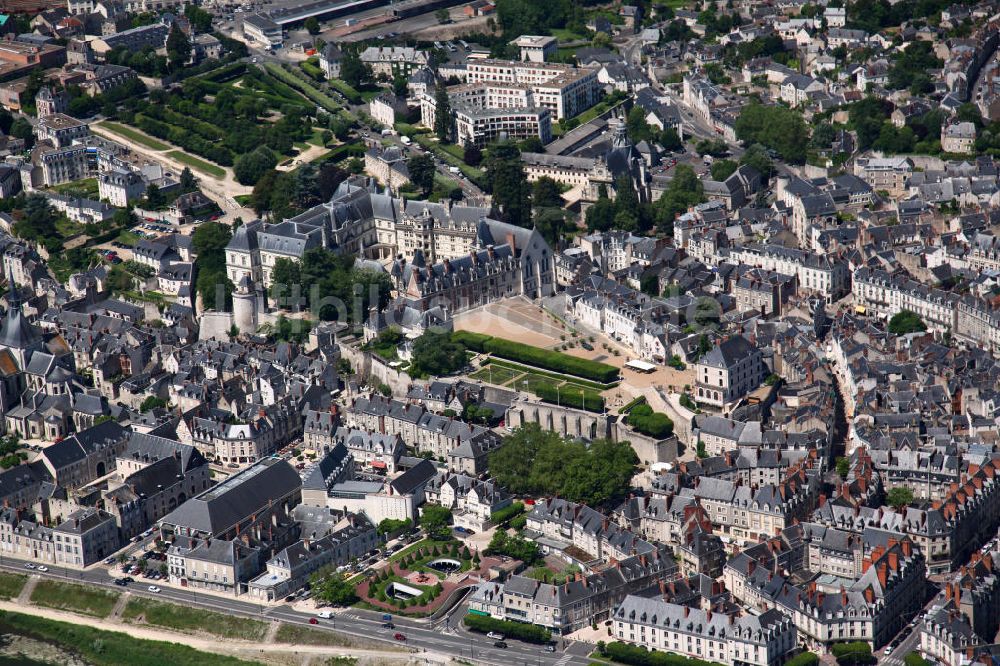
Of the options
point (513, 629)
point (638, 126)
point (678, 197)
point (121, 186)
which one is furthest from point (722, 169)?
point (513, 629)

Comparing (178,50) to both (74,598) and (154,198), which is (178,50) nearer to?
(154,198)

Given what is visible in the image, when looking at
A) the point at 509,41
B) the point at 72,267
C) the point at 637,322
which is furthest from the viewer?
the point at 509,41

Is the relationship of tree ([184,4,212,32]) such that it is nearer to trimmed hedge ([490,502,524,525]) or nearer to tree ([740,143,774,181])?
tree ([740,143,774,181])

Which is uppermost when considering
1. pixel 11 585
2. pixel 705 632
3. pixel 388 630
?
pixel 705 632

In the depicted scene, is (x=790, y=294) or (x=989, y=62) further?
(x=989, y=62)

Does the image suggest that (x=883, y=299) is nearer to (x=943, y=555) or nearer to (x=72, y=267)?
(x=943, y=555)

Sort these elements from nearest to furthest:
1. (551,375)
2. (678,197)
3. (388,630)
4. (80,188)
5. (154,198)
→ (388,630) < (551,375) < (678,197) < (154,198) < (80,188)

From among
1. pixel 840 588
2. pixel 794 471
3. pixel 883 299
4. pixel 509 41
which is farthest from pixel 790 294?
pixel 509 41
